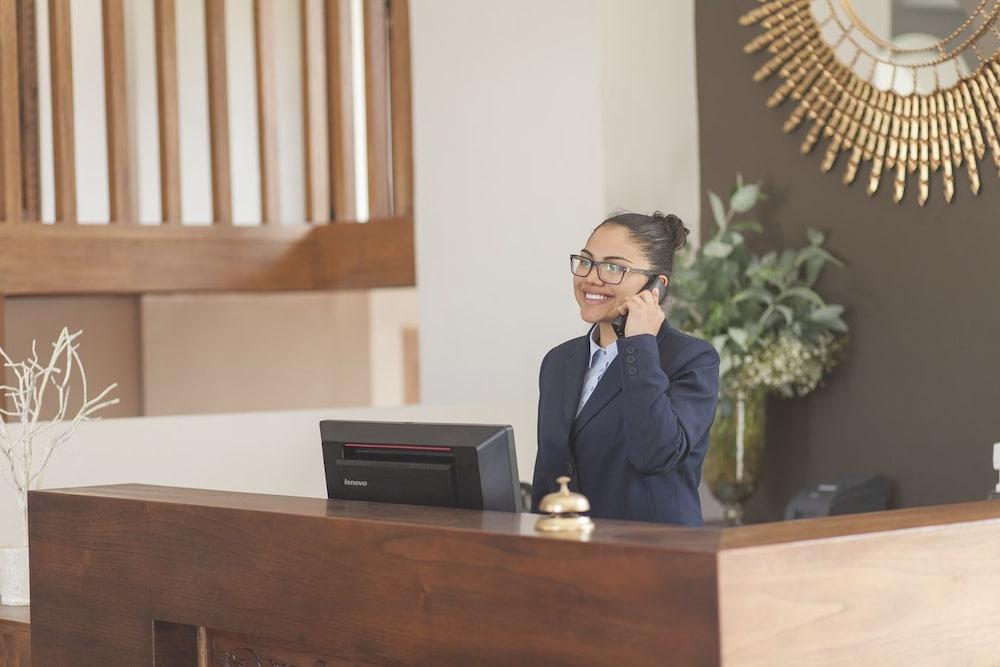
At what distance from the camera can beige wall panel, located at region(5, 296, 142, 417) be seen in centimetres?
616

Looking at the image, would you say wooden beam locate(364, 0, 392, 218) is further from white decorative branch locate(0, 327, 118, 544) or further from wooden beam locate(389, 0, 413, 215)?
white decorative branch locate(0, 327, 118, 544)

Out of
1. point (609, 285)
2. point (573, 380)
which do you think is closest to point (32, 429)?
point (573, 380)

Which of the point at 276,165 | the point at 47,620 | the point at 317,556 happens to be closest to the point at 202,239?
the point at 276,165

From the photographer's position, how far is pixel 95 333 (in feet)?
21.1

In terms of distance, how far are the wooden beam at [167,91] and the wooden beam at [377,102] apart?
72cm

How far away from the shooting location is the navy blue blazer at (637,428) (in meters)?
2.19

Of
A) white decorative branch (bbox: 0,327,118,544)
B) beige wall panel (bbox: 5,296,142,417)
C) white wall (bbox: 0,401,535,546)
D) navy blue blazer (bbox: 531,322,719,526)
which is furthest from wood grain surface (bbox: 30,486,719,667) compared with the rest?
beige wall panel (bbox: 5,296,142,417)

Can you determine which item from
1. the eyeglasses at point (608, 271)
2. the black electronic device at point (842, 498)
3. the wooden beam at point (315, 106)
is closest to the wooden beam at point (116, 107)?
the wooden beam at point (315, 106)

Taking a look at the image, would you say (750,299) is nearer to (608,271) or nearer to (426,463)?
(608,271)

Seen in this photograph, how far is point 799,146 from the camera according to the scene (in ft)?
13.9

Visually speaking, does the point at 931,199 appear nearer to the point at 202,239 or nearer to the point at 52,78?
the point at 202,239

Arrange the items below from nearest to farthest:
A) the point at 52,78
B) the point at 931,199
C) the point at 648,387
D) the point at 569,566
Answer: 1. the point at 569,566
2. the point at 648,387
3. the point at 931,199
4. the point at 52,78

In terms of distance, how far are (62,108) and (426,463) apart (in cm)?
356

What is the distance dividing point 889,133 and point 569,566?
2729 millimetres
